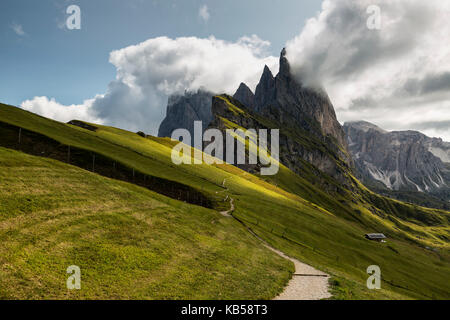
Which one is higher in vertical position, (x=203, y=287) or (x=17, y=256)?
(x=17, y=256)

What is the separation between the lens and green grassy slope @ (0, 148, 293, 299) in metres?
18.4

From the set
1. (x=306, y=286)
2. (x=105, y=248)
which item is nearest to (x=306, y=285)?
(x=306, y=286)

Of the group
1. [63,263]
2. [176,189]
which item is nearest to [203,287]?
[63,263]

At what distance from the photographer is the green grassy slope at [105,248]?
60.4 ft

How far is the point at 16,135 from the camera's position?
59125mm

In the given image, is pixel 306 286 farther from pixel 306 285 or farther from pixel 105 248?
pixel 105 248

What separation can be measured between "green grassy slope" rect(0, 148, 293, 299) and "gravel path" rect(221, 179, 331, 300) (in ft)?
4.04

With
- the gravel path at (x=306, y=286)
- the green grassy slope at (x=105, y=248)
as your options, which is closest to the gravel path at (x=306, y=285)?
the gravel path at (x=306, y=286)

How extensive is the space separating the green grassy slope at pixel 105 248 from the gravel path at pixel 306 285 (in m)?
1.23

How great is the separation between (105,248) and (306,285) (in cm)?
2413

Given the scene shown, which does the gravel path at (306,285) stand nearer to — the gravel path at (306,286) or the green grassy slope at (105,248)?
the gravel path at (306,286)

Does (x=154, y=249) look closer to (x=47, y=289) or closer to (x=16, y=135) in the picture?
(x=47, y=289)
